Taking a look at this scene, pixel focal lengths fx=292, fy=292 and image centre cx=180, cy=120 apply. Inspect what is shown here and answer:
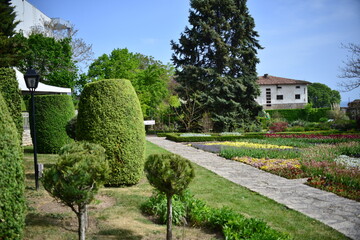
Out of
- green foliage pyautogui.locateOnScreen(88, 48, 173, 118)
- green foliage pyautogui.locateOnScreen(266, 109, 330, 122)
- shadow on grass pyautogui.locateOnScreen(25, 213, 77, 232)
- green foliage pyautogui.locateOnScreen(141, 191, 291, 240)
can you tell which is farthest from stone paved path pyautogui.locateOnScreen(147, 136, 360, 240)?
green foliage pyautogui.locateOnScreen(266, 109, 330, 122)

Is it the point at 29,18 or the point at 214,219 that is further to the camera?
the point at 29,18

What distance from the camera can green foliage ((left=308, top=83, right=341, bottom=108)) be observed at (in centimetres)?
7519

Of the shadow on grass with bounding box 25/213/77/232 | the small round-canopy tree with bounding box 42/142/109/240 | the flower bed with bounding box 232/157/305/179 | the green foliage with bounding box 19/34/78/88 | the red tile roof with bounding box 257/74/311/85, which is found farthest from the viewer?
the red tile roof with bounding box 257/74/311/85

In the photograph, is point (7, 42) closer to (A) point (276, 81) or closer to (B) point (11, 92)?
(B) point (11, 92)

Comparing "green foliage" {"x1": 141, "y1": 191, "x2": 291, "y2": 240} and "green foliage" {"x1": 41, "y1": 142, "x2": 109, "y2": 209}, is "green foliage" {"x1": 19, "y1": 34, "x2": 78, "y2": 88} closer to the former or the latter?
"green foliage" {"x1": 141, "y1": 191, "x2": 291, "y2": 240}

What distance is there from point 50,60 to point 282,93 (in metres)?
33.2

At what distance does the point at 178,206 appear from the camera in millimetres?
4297

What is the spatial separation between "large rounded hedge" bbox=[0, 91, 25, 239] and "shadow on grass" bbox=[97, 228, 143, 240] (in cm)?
146

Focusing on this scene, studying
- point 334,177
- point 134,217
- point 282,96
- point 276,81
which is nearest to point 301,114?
point 282,96

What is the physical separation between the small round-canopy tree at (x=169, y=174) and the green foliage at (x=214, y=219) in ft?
1.11

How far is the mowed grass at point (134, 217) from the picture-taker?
382 cm

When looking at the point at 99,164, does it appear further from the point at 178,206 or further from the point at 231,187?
the point at 231,187

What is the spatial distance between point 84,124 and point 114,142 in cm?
76

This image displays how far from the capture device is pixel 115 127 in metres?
6.08
